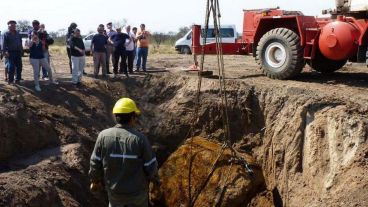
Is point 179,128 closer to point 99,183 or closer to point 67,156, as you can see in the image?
point 67,156

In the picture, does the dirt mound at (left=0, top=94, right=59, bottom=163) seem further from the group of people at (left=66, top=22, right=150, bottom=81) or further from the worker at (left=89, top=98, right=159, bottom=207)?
the worker at (left=89, top=98, right=159, bottom=207)

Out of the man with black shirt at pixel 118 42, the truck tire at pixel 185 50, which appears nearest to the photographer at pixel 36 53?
the man with black shirt at pixel 118 42

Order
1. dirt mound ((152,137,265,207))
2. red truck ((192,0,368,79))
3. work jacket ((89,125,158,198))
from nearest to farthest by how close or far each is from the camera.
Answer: work jacket ((89,125,158,198)), dirt mound ((152,137,265,207)), red truck ((192,0,368,79))

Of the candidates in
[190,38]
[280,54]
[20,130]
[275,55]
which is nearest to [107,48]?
[20,130]

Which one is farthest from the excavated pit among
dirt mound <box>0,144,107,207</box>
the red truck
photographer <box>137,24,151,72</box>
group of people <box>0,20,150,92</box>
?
photographer <box>137,24,151,72</box>

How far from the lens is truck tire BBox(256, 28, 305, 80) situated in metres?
10.4

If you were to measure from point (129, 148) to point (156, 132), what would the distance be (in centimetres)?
597

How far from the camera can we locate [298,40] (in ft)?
33.9

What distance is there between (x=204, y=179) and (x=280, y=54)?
11.9 ft

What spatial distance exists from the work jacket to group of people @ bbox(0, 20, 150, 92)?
556 cm

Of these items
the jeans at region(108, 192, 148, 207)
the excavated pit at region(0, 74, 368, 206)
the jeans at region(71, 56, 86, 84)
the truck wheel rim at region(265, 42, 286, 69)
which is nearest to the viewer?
the jeans at region(108, 192, 148, 207)

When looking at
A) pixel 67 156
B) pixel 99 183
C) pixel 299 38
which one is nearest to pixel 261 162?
pixel 299 38

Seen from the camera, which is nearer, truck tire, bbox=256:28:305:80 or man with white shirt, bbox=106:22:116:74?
truck tire, bbox=256:28:305:80

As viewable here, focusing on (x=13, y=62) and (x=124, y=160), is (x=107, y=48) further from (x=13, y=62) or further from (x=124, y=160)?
(x=124, y=160)
